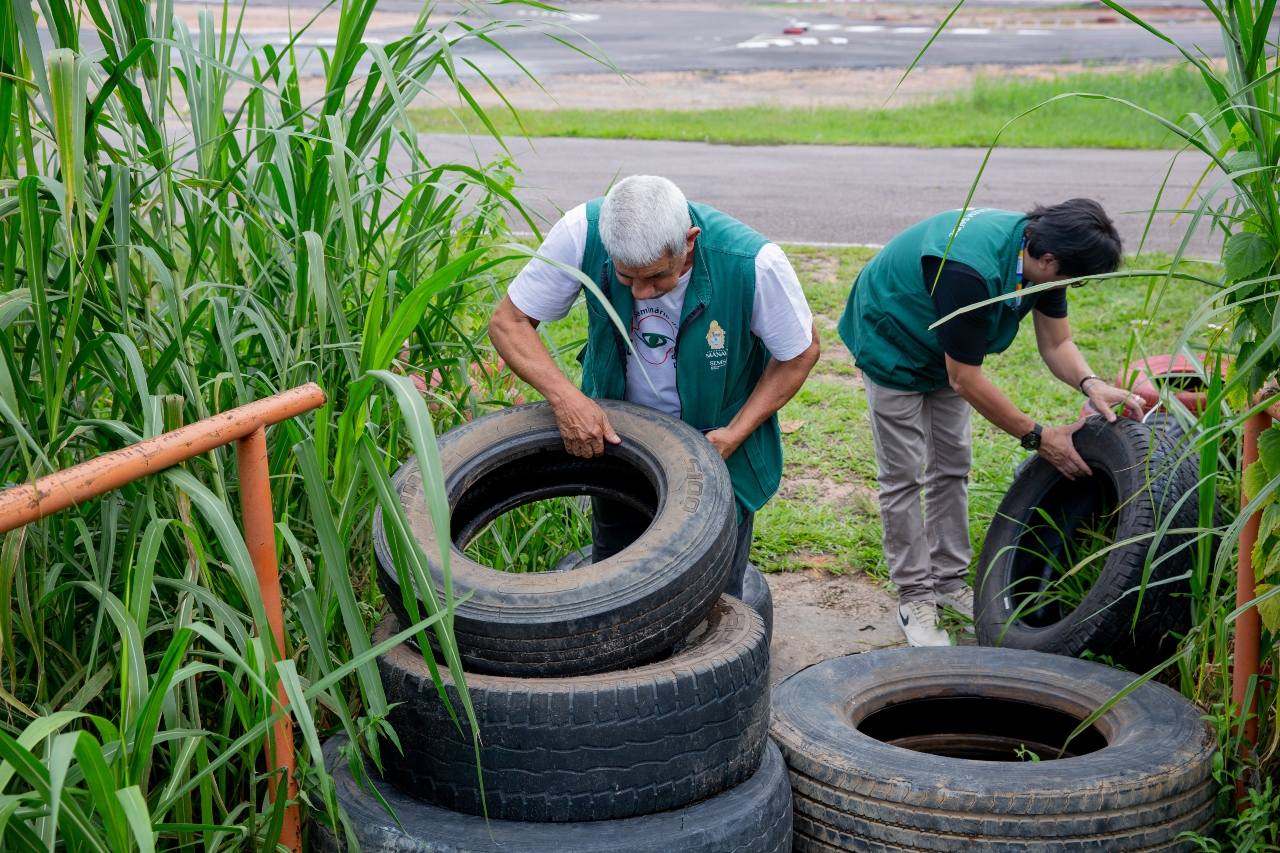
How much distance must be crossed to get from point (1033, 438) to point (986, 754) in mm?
1152

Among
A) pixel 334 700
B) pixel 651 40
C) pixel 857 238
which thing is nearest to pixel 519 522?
pixel 334 700

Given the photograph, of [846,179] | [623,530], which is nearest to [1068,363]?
[623,530]

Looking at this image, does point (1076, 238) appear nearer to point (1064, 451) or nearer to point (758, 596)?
point (1064, 451)

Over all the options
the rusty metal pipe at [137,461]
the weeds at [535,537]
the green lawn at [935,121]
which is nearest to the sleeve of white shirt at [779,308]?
the weeds at [535,537]

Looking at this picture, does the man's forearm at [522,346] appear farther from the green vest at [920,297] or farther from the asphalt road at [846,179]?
the asphalt road at [846,179]

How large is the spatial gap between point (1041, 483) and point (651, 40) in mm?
22192

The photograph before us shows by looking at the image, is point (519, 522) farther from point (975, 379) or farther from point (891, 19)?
point (891, 19)

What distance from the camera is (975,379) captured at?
11.9 feet

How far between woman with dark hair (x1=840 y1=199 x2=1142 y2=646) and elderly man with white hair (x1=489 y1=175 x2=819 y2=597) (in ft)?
1.98

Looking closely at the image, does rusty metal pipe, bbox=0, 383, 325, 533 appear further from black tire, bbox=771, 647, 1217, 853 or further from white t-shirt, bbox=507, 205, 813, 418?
black tire, bbox=771, 647, 1217, 853

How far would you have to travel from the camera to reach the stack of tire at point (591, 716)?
7.00 feet

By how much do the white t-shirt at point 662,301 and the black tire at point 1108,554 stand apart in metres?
0.97

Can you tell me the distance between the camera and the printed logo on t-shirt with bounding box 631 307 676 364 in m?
3.12

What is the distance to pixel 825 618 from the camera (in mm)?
4059
